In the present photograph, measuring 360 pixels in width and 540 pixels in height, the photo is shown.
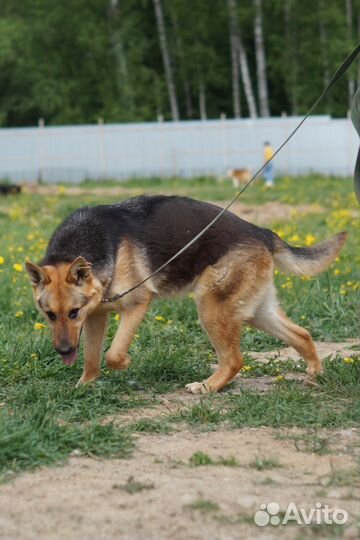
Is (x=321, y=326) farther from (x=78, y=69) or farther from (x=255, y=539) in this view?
(x=78, y=69)

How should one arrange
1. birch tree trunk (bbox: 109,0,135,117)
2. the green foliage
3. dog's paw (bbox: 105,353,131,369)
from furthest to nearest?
birch tree trunk (bbox: 109,0,135,117) → the green foliage → dog's paw (bbox: 105,353,131,369)

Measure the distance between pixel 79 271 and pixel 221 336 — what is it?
1139mm

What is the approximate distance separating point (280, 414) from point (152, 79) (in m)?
40.2

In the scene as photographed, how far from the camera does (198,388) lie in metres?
6.59

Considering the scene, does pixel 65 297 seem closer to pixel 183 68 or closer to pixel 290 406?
pixel 290 406

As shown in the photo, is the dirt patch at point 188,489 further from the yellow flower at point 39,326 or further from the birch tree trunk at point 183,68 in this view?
the birch tree trunk at point 183,68

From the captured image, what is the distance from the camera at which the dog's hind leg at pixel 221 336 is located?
6625 millimetres

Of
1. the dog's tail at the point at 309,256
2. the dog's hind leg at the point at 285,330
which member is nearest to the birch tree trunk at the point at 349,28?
the dog's tail at the point at 309,256

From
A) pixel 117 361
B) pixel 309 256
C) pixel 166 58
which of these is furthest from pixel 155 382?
pixel 166 58

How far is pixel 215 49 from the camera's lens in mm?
45719

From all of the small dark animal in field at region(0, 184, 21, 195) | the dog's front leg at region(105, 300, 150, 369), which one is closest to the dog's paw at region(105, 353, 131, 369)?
the dog's front leg at region(105, 300, 150, 369)

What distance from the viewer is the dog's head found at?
233 inches

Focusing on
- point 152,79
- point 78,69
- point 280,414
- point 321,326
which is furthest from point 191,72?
point 280,414

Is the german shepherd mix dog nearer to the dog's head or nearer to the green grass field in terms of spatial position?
the dog's head
